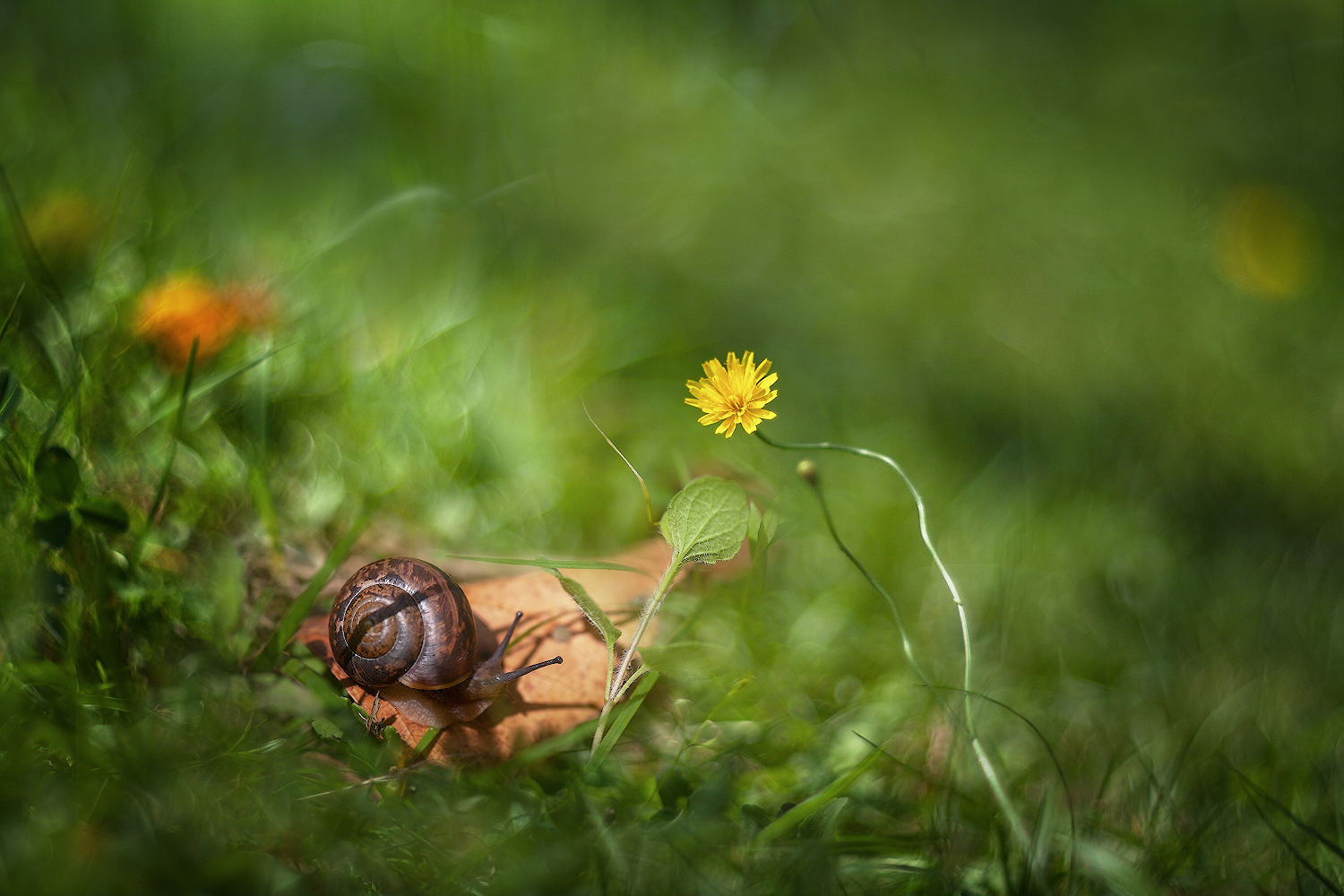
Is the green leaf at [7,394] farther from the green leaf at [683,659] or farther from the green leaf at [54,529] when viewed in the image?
the green leaf at [683,659]

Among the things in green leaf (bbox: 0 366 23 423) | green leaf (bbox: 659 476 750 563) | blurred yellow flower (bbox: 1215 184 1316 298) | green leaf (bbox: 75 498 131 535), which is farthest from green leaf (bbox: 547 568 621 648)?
blurred yellow flower (bbox: 1215 184 1316 298)

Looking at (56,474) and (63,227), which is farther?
(63,227)

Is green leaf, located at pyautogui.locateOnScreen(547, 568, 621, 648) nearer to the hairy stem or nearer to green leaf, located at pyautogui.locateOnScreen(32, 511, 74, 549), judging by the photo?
the hairy stem

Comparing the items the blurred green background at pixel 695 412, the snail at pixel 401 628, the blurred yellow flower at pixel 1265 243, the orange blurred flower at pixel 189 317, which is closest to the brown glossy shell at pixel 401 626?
the snail at pixel 401 628

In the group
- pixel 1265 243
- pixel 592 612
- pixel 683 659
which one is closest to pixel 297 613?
pixel 592 612

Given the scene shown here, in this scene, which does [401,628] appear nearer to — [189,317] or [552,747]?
[552,747]
